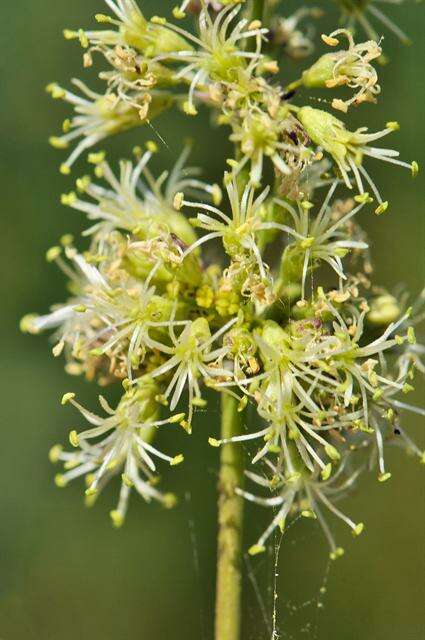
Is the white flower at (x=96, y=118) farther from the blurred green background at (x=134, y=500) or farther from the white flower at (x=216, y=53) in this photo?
the blurred green background at (x=134, y=500)

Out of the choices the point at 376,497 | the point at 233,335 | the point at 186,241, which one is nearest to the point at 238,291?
the point at 233,335

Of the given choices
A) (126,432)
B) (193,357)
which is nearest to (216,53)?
(193,357)

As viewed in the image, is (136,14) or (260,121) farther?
(136,14)

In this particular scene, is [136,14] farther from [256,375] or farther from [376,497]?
[376,497]

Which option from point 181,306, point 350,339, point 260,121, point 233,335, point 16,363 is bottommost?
point 350,339

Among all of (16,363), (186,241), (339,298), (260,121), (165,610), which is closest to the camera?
(260,121)

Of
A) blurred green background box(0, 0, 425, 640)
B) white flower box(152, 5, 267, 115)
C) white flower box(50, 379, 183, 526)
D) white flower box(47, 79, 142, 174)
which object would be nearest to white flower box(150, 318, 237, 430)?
white flower box(50, 379, 183, 526)

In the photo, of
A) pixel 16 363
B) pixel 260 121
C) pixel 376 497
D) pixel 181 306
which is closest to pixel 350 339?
pixel 181 306

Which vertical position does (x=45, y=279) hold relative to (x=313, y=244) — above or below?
above

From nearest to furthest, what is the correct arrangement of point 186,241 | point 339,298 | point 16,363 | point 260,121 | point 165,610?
point 260,121
point 339,298
point 186,241
point 165,610
point 16,363
